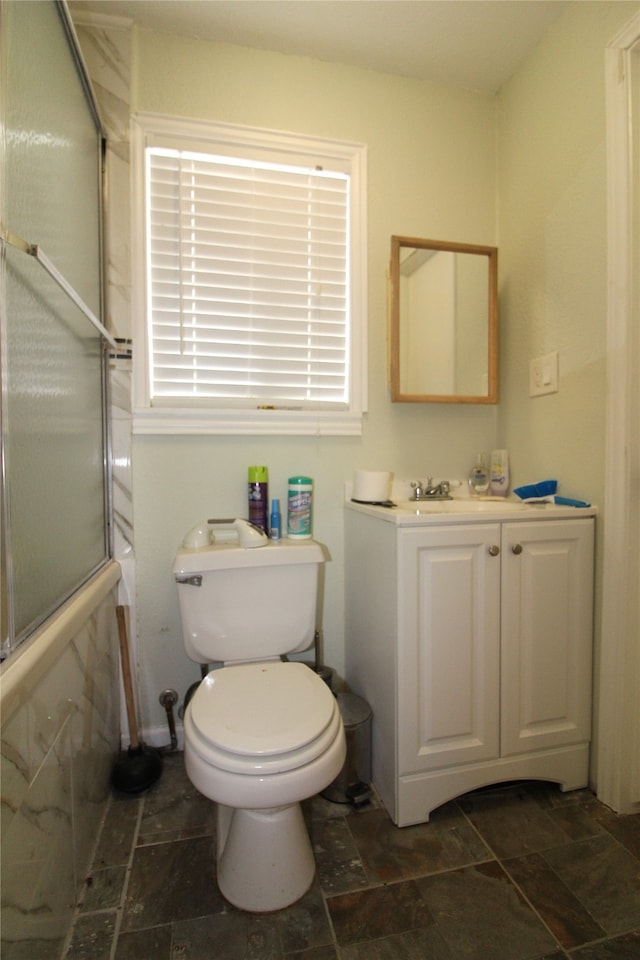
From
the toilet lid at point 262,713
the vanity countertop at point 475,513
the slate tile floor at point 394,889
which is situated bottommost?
the slate tile floor at point 394,889

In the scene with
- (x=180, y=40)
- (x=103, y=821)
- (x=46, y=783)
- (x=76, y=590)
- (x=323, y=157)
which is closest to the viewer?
(x=46, y=783)

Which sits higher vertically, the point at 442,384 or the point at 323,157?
the point at 323,157

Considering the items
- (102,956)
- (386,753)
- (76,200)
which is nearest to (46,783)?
(102,956)

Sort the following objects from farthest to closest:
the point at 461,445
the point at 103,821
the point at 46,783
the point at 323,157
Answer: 1. the point at 461,445
2. the point at 323,157
3. the point at 103,821
4. the point at 46,783

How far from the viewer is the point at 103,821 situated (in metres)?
1.22

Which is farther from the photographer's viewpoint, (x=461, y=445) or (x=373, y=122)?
(x=461, y=445)

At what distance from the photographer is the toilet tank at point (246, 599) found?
130cm

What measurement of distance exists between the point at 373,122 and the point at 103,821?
245cm

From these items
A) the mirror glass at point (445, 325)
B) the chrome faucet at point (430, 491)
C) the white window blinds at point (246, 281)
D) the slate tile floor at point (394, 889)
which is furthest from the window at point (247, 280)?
the slate tile floor at point (394, 889)

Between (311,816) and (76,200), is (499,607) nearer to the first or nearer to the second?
(311,816)

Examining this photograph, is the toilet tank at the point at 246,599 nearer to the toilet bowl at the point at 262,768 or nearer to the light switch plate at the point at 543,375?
the toilet bowl at the point at 262,768

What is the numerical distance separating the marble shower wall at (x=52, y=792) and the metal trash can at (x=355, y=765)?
2.17 feet

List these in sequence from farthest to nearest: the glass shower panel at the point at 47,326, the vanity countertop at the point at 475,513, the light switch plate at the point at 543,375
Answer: the light switch plate at the point at 543,375 < the vanity countertop at the point at 475,513 < the glass shower panel at the point at 47,326

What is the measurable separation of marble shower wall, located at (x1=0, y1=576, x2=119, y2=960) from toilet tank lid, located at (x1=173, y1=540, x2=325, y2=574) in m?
0.25
